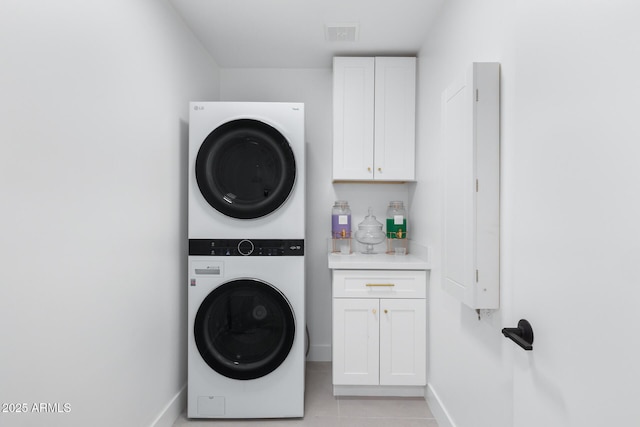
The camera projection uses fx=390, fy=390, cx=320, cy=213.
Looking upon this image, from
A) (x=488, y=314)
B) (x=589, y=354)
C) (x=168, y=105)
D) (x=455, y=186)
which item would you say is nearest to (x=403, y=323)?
(x=488, y=314)

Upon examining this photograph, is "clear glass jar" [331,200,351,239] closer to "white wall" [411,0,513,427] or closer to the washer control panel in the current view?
"white wall" [411,0,513,427]

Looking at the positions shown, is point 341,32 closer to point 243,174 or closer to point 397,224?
point 243,174

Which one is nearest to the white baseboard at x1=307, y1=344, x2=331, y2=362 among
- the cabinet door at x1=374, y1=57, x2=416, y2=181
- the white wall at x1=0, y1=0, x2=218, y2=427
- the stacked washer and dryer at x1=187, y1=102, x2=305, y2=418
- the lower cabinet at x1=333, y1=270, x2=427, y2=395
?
the lower cabinet at x1=333, y1=270, x2=427, y2=395

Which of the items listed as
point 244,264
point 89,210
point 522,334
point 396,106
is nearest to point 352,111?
point 396,106

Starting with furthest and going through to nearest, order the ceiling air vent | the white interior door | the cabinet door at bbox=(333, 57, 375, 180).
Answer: the cabinet door at bbox=(333, 57, 375, 180), the ceiling air vent, the white interior door

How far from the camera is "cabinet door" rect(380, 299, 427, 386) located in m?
2.56

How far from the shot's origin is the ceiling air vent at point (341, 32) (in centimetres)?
254

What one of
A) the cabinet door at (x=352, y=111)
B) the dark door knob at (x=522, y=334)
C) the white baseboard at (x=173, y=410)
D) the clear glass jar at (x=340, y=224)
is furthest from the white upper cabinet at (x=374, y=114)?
the dark door knob at (x=522, y=334)

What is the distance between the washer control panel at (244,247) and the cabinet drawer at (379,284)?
396 millimetres

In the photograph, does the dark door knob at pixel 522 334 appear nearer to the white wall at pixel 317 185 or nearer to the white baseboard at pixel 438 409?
the white baseboard at pixel 438 409

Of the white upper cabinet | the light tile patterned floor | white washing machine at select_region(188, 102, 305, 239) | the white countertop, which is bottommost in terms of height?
the light tile patterned floor

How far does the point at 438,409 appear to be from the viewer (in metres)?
2.32

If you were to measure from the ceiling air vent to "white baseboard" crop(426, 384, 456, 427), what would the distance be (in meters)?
2.38

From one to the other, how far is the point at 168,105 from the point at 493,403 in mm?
2217
